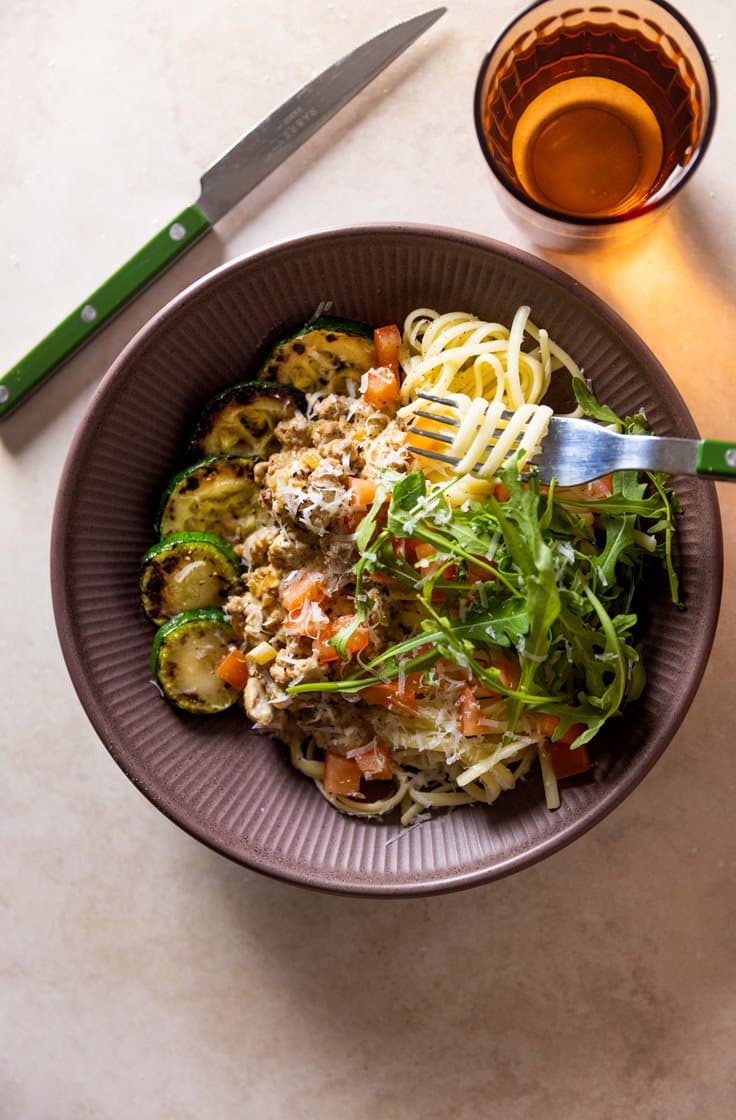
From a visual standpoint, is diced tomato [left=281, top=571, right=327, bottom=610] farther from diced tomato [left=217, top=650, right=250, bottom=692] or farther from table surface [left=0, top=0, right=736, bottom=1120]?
table surface [left=0, top=0, right=736, bottom=1120]

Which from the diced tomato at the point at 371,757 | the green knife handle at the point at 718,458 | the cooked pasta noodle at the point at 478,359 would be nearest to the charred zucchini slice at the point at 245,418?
the cooked pasta noodle at the point at 478,359

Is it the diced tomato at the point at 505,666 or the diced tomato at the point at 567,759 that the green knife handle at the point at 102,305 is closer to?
the diced tomato at the point at 505,666

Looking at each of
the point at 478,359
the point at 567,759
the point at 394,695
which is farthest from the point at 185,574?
the point at 567,759

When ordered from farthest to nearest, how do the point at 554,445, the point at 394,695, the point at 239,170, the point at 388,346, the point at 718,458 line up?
the point at 239,170 < the point at 388,346 < the point at 394,695 < the point at 554,445 < the point at 718,458

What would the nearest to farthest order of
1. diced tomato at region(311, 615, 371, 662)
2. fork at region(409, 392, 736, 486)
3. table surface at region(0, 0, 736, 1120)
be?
fork at region(409, 392, 736, 486) < diced tomato at region(311, 615, 371, 662) < table surface at region(0, 0, 736, 1120)

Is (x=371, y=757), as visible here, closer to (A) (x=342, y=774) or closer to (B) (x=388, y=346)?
(A) (x=342, y=774)

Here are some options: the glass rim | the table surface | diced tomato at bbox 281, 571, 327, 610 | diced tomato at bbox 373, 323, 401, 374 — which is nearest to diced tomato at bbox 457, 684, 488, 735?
diced tomato at bbox 281, 571, 327, 610
